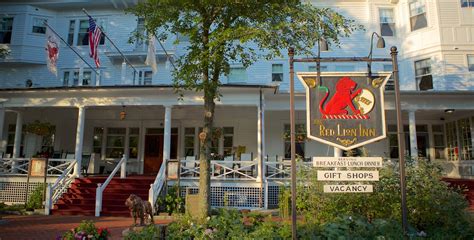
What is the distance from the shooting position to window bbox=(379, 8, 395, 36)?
61.2 ft

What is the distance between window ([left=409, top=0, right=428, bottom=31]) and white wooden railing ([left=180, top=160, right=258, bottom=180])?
1126 centimetres

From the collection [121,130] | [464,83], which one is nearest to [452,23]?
[464,83]

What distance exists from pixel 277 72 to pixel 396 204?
12192 mm

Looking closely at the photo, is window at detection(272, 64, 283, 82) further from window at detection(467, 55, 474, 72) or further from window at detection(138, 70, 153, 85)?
window at detection(467, 55, 474, 72)

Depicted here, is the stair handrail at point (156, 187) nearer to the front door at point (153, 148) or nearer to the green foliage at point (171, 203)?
the green foliage at point (171, 203)

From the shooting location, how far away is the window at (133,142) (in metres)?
18.6

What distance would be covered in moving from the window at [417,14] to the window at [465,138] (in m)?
5.05

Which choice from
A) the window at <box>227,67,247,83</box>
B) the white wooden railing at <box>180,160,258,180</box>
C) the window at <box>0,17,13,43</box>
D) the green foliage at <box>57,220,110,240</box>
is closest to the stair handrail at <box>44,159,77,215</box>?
the white wooden railing at <box>180,160,258,180</box>

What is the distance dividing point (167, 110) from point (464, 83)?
1380 cm

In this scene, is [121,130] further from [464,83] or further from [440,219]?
[464,83]

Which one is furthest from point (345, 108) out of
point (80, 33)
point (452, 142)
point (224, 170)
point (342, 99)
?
point (80, 33)

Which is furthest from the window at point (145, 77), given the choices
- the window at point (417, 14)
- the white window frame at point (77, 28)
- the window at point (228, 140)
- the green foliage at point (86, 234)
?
the window at point (417, 14)

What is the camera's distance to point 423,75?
57.3 feet

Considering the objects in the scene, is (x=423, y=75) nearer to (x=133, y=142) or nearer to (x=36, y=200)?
(x=133, y=142)
